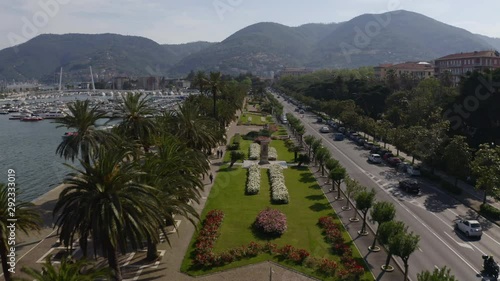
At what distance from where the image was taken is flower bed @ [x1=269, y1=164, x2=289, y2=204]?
40.9m

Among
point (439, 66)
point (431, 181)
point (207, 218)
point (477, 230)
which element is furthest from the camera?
point (439, 66)

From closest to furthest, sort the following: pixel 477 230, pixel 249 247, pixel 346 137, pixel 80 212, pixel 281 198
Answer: pixel 80 212
pixel 249 247
pixel 477 230
pixel 281 198
pixel 346 137

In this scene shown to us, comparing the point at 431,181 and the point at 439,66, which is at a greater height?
the point at 439,66

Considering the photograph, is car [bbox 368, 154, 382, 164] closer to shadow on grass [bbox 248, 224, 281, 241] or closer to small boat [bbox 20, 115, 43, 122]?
shadow on grass [bbox 248, 224, 281, 241]

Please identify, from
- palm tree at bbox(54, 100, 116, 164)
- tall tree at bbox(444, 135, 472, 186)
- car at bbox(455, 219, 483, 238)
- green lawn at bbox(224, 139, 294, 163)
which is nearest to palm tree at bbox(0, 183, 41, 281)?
palm tree at bbox(54, 100, 116, 164)

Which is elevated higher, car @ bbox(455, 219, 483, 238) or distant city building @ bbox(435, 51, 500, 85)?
distant city building @ bbox(435, 51, 500, 85)

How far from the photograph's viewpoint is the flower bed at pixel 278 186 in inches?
1610

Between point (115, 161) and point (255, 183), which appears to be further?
point (255, 183)

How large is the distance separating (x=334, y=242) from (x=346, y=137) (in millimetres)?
56695

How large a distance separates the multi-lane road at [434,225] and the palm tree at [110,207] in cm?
1800

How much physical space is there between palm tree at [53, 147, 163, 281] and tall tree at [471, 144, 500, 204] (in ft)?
102

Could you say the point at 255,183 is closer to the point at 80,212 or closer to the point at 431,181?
the point at 431,181

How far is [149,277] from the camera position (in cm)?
2616

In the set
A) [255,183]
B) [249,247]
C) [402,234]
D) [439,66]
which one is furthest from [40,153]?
[439,66]
